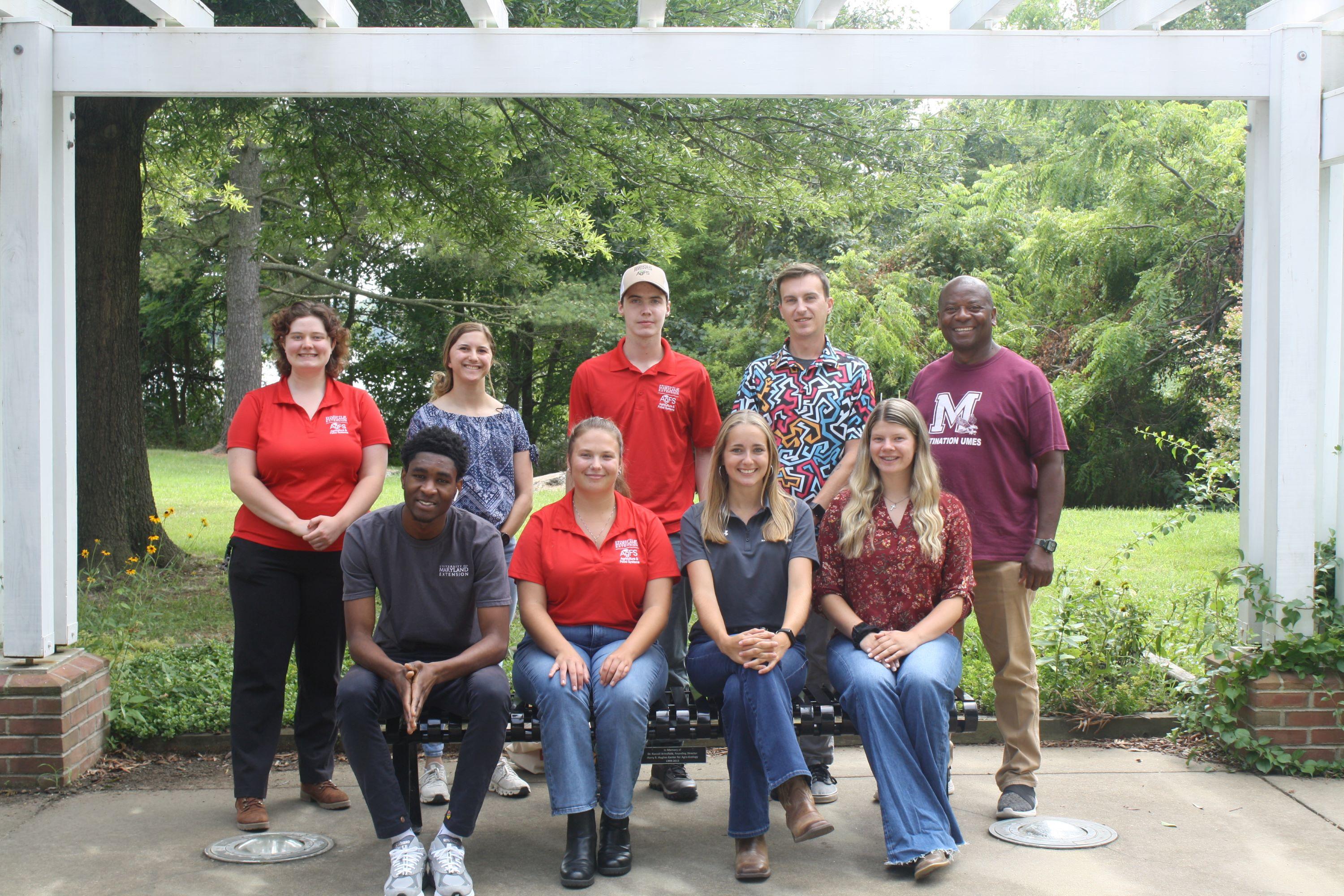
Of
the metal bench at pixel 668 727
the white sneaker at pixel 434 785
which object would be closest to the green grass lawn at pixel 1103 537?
the metal bench at pixel 668 727

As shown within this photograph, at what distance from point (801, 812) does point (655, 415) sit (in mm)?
1525

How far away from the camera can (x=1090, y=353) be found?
1573 centimetres

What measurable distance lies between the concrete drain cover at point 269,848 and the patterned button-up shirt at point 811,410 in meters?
2.08

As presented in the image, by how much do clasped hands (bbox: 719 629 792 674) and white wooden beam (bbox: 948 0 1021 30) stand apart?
2.31 metres

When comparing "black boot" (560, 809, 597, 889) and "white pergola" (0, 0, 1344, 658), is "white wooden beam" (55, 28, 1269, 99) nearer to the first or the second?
"white pergola" (0, 0, 1344, 658)

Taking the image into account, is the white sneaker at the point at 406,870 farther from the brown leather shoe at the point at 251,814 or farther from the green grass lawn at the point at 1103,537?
the green grass lawn at the point at 1103,537

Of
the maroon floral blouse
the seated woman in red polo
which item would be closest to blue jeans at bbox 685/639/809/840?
the seated woman in red polo

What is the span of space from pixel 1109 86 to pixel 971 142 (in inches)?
893

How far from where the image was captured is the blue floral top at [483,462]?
4.28 m

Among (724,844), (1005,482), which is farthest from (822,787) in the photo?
(1005,482)

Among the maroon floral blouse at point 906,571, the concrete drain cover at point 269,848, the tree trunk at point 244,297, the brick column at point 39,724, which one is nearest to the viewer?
the concrete drain cover at point 269,848

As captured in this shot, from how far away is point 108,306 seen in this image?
7789mm

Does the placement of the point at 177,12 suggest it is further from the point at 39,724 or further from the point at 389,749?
the point at 389,749

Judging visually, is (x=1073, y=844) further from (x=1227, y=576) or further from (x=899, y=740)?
(x=1227, y=576)
